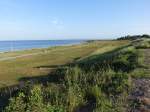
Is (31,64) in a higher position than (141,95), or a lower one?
lower

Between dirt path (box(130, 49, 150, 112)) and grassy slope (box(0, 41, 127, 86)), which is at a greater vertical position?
dirt path (box(130, 49, 150, 112))

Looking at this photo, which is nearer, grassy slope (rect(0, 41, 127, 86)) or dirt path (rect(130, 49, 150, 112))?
dirt path (rect(130, 49, 150, 112))

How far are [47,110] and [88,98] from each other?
1826mm

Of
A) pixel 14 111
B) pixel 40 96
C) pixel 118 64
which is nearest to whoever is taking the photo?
pixel 14 111

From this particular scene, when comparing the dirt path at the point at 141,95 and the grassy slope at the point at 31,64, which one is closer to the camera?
the dirt path at the point at 141,95

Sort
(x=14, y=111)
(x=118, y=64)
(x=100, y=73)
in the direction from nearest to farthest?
(x=14, y=111) → (x=100, y=73) → (x=118, y=64)

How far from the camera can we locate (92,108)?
31.6 feet

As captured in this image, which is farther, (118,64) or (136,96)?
(118,64)

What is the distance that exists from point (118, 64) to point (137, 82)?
17.4ft

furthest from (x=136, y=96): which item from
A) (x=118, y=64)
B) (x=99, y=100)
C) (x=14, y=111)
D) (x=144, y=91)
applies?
(x=118, y=64)

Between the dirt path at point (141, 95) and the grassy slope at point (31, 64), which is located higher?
the dirt path at point (141, 95)

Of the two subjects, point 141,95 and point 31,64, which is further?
point 31,64

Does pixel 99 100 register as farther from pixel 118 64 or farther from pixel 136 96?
pixel 118 64

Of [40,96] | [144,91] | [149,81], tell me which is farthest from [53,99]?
[149,81]
